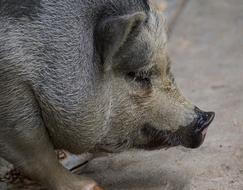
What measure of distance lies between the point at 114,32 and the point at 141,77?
0.30 metres

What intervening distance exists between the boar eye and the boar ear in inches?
6.7

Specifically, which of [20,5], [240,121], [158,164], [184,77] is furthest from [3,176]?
[184,77]

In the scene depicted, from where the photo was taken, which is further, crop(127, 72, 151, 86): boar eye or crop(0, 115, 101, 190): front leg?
crop(127, 72, 151, 86): boar eye

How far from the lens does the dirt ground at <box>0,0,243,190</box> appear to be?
351 centimetres

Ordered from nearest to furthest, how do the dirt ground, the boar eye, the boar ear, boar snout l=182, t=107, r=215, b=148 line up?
1. the boar ear
2. the boar eye
3. boar snout l=182, t=107, r=215, b=148
4. the dirt ground

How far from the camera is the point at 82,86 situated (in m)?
3.07

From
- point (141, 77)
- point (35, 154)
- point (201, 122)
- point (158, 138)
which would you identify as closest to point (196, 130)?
point (201, 122)

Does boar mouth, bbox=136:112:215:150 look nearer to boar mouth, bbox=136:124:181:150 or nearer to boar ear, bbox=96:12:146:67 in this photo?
boar mouth, bbox=136:124:181:150

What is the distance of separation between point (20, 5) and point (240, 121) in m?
1.66

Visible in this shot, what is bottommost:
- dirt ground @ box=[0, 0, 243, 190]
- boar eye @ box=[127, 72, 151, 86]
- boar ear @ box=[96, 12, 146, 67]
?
dirt ground @ box=[0, 0, 243, 190]

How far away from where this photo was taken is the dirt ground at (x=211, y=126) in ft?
11.5

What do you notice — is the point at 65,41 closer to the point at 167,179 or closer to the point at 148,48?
the point at 148,48

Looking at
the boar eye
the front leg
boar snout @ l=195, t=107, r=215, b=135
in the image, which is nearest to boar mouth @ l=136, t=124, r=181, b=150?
boar snout @ l=195, t=107, r=215, b=135

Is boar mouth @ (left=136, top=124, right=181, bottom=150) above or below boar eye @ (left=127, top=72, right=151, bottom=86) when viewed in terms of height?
below
